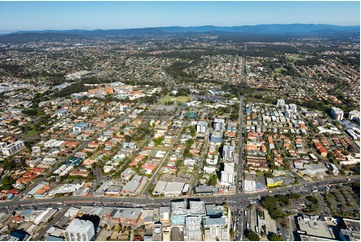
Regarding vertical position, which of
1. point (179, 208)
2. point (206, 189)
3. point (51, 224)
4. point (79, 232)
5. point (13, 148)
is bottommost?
point (51, 224)

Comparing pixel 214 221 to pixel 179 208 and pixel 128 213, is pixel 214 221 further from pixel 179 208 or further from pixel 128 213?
pixel 128 213

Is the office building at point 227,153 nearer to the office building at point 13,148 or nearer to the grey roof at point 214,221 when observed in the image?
the grey roof at point 214,221

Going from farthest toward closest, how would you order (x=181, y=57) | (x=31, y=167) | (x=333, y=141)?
(x=181, y=57)
(x=333, y=141)
(x=31, y=167)

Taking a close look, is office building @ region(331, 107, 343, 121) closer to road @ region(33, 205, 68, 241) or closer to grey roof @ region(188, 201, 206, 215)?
grey roof @ region(188, 201, 206, 215)

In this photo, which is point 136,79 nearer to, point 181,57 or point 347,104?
point 181,57

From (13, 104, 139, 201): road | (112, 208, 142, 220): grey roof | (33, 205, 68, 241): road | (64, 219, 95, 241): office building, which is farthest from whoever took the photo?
(13, 104, 139, 201): road

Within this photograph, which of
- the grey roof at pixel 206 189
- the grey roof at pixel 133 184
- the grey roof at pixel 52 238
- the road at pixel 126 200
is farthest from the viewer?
the grey roof at pixel 133 184

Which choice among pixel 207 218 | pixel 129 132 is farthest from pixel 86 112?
pixel 207 218

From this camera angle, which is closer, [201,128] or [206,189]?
[206,189]

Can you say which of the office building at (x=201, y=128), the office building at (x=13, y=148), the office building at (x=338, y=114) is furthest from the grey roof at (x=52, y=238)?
the office building at (x=338, y=114)

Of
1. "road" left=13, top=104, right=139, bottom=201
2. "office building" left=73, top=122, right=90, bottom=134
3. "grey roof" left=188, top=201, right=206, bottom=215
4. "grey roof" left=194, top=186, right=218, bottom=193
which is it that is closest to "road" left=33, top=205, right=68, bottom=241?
"road" left=13, top=104, right=139, bottom=201

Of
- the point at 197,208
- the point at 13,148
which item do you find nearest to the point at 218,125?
the point at 197,208
